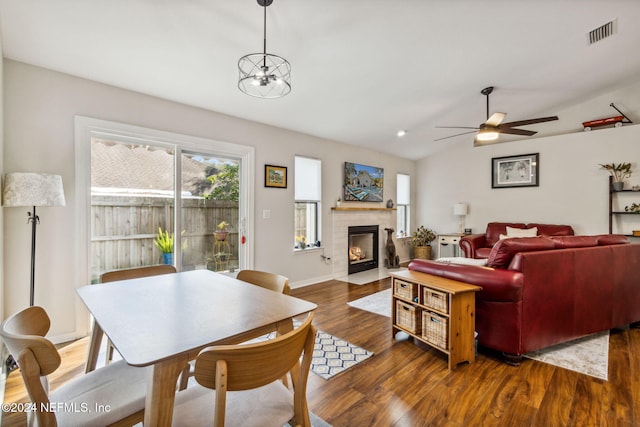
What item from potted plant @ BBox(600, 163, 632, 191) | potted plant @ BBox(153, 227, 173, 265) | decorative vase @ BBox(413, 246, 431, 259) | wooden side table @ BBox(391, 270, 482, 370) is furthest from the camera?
decorative vase @ BBox(413, 246, 431, 259)

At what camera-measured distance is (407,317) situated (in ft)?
8.59

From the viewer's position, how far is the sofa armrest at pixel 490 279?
219 cm

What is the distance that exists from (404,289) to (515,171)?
468 cm

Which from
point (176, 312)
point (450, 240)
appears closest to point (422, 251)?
point (450, 240)

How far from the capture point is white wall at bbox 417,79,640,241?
4.77 metres

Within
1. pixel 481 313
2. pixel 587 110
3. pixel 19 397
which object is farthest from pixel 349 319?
pixel 587 110

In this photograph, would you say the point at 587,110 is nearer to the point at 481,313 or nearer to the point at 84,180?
the point at 481,313

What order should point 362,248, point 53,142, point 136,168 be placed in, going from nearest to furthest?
point 53,142, point 136,168, point 362,248

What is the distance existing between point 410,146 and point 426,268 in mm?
4018

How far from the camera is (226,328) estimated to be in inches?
44.1

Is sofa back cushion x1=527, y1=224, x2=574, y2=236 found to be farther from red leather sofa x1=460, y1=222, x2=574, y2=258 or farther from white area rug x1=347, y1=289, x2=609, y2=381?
white area rug x1=347, y1=289, x2=609, y2=381

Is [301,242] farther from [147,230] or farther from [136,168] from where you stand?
[136,168]

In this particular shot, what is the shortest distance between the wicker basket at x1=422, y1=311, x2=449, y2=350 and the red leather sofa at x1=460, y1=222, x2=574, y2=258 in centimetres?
323

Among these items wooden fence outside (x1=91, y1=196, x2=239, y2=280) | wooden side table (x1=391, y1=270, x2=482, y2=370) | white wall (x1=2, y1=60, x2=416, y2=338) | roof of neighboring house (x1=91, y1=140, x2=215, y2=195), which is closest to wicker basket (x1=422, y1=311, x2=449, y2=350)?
wooden side table (x1=391, y1=270, x2=482, y2=370)
